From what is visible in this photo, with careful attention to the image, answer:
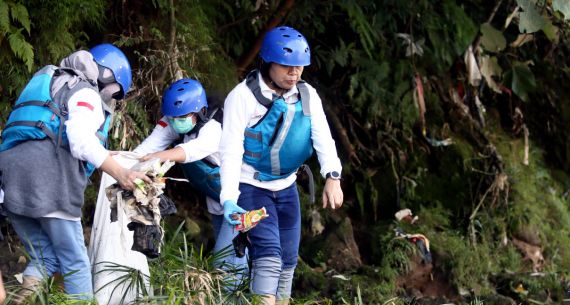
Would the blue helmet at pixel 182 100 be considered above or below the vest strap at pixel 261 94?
below

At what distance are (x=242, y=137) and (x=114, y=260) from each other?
1065mm

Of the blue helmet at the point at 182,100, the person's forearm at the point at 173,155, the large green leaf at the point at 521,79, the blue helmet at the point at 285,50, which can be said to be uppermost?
the blue helmet at the point at 285,50

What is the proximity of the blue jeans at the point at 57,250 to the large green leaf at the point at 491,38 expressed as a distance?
555cm

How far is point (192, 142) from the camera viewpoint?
6195mm

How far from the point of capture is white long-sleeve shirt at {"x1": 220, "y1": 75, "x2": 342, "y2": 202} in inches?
224

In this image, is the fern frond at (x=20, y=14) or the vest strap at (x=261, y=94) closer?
the vest strap at (x=261, y=94)

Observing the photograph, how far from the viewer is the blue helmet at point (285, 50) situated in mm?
5875

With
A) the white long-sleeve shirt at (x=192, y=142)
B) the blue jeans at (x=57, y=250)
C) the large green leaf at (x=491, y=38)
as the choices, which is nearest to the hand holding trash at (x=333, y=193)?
the white long-sleeve shirt at (x=192, y=142)

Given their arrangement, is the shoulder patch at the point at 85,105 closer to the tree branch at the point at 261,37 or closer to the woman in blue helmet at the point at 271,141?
the woman in blue helmet at the point at 271,141

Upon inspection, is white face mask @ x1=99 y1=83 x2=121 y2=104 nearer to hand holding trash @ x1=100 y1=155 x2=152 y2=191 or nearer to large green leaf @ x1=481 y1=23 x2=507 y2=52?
hand holding trash @ x1=100 y1=155 x2=152 y2=191

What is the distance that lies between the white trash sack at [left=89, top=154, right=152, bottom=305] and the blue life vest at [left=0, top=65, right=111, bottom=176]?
53 centimetres

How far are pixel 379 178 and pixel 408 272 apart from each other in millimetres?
1518

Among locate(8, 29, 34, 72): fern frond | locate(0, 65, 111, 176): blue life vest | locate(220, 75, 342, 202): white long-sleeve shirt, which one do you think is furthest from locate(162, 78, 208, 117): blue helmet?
locate(0, 65, 111, 176): blue life vest

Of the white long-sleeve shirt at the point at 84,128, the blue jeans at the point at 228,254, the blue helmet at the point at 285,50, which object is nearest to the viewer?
the white long-sleeve shirt at the point at 84,128
